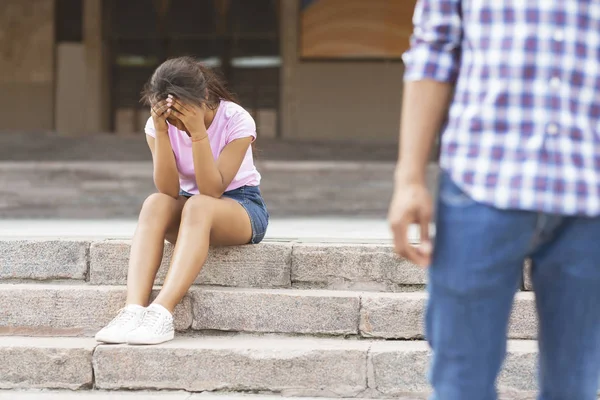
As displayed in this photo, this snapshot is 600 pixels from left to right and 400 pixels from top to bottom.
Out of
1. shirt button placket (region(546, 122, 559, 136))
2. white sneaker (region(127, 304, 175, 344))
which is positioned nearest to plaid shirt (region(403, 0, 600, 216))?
shirt button placket (region(546, 122, 559, 136))

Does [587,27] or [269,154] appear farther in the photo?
[269,154]

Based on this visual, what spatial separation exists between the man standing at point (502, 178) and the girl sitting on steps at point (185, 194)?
2.02m

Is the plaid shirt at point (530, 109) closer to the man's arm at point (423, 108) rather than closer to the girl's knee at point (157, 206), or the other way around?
the man's arm at point (423, 108)

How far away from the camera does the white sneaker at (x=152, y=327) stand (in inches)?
134

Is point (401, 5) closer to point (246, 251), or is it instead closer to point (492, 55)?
point (246, 251)

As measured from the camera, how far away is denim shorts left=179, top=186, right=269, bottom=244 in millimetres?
3928

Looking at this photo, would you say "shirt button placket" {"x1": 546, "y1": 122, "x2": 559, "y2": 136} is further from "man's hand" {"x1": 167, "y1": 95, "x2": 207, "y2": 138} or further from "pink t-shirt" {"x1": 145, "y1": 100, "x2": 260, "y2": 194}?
"pink t-shirt" {"x1": 145, "y1": 100, "x2": 260, "y2": 194}

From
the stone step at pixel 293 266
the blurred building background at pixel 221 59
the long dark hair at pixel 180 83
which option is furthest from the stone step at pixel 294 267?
the blurred building background at pixel 221 59

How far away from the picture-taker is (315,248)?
392 cm

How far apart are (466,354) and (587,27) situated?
1.96 feet

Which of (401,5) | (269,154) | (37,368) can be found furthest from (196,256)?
(401,5)

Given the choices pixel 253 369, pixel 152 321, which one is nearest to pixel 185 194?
pixel 152 321

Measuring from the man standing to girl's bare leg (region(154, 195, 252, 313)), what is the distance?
2.02m

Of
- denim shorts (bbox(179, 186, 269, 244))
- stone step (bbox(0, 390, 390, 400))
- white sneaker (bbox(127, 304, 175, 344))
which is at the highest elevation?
denim shorts (bbox(179, 186, 269, 244))
